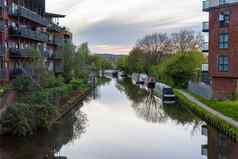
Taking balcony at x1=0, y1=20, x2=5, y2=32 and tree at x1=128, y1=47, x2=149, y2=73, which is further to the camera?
tree at x1=128, y1=47, x2=149, y2=73

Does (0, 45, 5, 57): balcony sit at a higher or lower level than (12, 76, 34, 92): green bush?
higher

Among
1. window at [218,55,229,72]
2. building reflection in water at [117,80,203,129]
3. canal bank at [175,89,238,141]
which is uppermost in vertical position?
window at [218,55,229,72]

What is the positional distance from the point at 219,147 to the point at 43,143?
11.3 meters

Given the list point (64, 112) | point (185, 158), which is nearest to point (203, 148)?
point (185, 158)

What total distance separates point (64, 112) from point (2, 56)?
807 cm

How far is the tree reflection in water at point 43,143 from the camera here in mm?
22297

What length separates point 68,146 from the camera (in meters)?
25.1

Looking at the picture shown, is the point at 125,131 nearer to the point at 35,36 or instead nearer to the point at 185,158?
the point at 185,158

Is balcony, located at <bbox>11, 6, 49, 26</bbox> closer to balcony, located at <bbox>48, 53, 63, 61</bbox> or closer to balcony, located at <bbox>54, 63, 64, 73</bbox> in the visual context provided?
balcony, located at <bbox>48, 53, 63, 61</bbox>

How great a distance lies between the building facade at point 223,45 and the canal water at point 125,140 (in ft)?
22.8

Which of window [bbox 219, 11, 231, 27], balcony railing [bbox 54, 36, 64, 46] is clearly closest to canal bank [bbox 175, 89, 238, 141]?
window [bbox 219, 11, 231, 27]

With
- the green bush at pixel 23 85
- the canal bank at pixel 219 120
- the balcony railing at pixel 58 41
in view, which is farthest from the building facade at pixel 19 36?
the canal bank at pixel 219 120

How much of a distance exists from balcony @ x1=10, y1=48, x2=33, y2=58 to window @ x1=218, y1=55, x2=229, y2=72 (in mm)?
20991

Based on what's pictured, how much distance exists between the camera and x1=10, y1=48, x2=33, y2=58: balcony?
133ft
